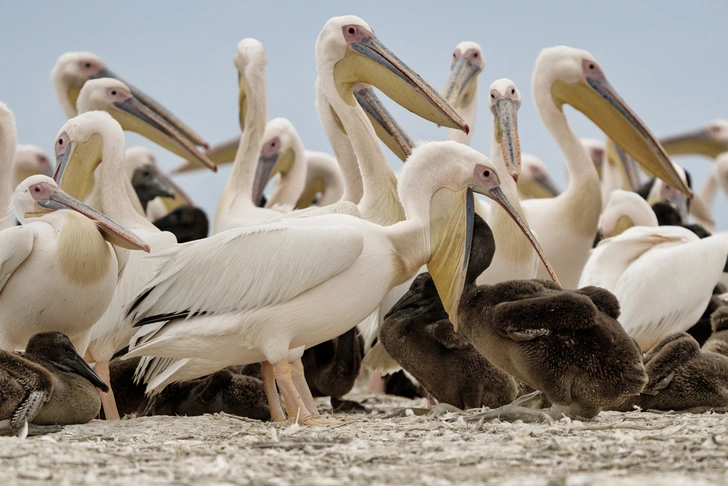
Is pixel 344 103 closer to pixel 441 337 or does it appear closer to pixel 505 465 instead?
pixel 441 337

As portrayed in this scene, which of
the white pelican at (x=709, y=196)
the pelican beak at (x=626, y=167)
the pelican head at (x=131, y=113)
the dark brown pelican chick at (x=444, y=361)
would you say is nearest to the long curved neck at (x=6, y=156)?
the pelican head at (x=131, y=113)

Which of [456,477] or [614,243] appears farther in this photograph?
[614,243]

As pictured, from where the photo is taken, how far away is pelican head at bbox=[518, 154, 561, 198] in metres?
10.1

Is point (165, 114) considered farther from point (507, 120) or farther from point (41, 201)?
point (41, 201)

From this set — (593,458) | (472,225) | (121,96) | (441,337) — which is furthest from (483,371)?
(121,96)

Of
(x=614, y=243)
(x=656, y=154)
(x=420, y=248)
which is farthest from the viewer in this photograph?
(x=656, y=154)

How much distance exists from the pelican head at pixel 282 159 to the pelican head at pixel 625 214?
7.69 ft

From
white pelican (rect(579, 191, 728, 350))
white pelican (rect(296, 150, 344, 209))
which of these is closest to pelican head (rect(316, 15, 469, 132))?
white pelican (rect(579, 191, 728, 350))

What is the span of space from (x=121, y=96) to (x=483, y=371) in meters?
3.40

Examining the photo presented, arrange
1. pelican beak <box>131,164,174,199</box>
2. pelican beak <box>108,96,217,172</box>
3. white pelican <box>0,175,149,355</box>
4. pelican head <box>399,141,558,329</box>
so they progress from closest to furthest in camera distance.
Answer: pelican head <box>399,141,558,329</box> < white pelican <box>0,175,149,355</box> < pelican beak <box>108,96,217,172</box> < pelican beak <box>131,164,174,199</box>

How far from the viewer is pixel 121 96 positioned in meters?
6.85

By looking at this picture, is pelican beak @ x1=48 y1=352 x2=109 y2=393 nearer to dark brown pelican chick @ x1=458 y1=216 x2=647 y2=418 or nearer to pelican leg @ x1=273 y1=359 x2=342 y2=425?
pelican leg @ x1=273 y1=359 x2=342 y2=425

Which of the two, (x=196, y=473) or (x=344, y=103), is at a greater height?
(x=344, y=103)

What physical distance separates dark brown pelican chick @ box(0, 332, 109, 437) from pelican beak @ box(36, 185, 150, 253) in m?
0.51
